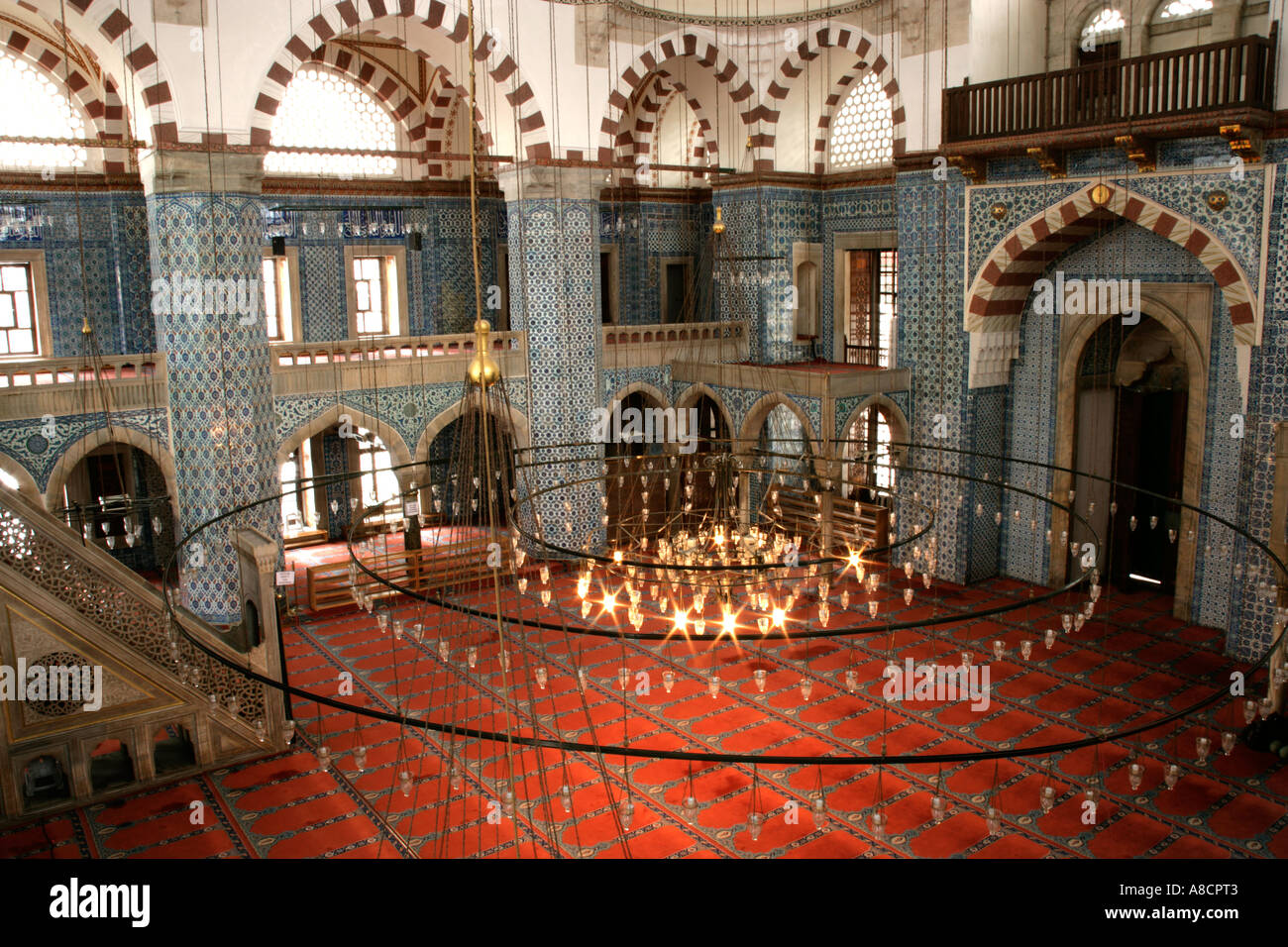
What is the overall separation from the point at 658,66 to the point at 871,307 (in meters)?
3.41

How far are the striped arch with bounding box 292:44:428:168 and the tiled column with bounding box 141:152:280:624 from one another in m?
3.90

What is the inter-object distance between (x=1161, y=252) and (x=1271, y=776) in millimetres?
4419

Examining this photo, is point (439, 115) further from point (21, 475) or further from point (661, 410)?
point (21, 475)

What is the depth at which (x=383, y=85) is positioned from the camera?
12773 mm

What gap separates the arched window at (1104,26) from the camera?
377 inches

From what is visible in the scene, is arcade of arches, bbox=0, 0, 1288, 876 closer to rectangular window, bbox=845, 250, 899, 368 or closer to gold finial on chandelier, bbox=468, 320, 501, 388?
rectangular window, bbox=845, 250, 899, 368

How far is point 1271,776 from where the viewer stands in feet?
22.9

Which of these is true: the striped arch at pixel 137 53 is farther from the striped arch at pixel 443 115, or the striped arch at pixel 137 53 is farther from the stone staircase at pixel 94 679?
the striped arch at pixel 443 115

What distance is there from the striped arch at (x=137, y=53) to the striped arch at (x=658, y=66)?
3965mm

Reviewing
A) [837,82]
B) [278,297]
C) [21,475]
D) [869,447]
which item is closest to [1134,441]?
[869,447]

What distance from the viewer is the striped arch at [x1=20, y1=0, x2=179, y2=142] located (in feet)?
27.6

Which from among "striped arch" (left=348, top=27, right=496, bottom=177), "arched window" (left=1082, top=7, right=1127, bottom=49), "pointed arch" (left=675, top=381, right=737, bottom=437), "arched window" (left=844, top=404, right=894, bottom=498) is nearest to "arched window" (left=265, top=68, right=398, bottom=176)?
"striped arch" (left=348, top=27, right=496, bottom=177)
